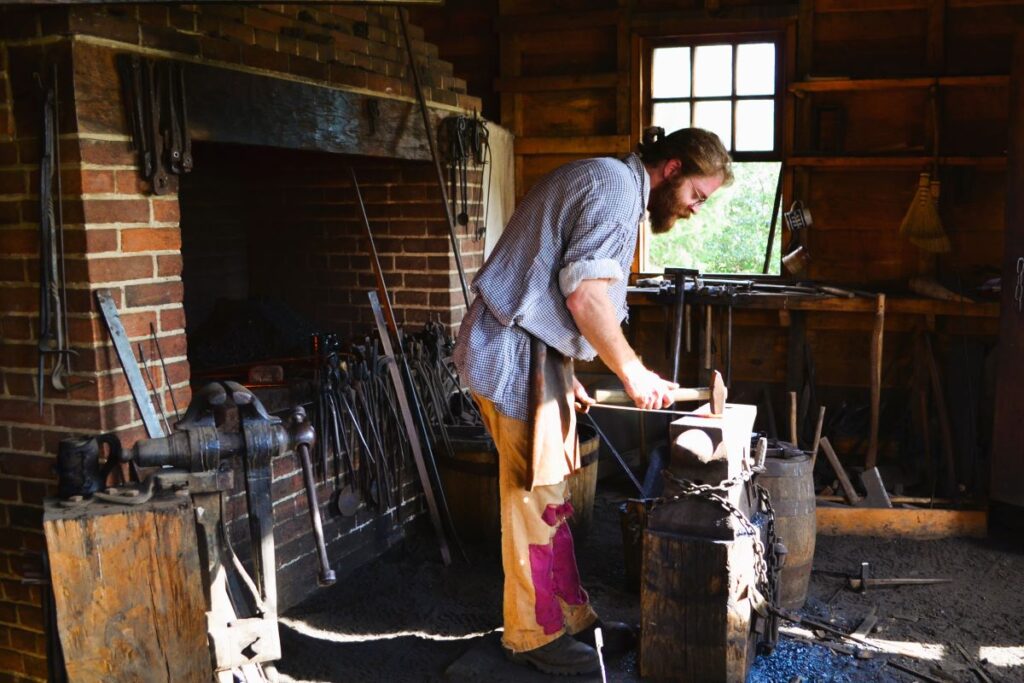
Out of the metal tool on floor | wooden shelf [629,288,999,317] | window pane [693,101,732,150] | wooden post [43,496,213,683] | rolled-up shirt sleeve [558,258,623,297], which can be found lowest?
the metal tool on floor

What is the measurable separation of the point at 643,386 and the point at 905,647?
5.11ft

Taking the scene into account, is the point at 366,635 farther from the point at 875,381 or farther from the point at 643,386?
the point at 875,381

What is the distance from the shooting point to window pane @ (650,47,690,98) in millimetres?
6219

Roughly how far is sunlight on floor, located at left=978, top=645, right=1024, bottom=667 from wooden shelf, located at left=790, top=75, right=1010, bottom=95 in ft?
10.2

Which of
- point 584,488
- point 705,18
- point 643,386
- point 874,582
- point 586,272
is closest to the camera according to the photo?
point 586,272

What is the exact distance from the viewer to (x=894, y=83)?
220 inches

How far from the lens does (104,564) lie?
2.40 meters

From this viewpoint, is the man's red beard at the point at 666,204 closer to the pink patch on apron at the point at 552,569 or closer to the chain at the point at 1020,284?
the pink patch on apron at the point at 552,569

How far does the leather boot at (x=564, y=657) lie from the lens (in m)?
3.49

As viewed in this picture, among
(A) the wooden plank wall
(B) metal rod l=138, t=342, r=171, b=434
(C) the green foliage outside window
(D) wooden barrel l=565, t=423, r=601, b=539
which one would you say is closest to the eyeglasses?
(D) wooden barrel l=565, t=423, r=601, b=539

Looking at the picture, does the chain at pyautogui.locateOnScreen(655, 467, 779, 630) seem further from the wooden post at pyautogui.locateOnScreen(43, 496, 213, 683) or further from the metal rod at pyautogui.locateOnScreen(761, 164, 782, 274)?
the metal rod at pyautogui.locateOnScreen(761, 164, 782, 274)

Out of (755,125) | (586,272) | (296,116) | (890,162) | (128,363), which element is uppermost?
(755,125)

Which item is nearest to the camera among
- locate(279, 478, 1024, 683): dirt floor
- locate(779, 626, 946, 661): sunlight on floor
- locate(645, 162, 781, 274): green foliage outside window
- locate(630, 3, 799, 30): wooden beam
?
locate(279, 478, 1024, 683): dirt floor

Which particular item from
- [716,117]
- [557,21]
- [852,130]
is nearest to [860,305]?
[852,130]
